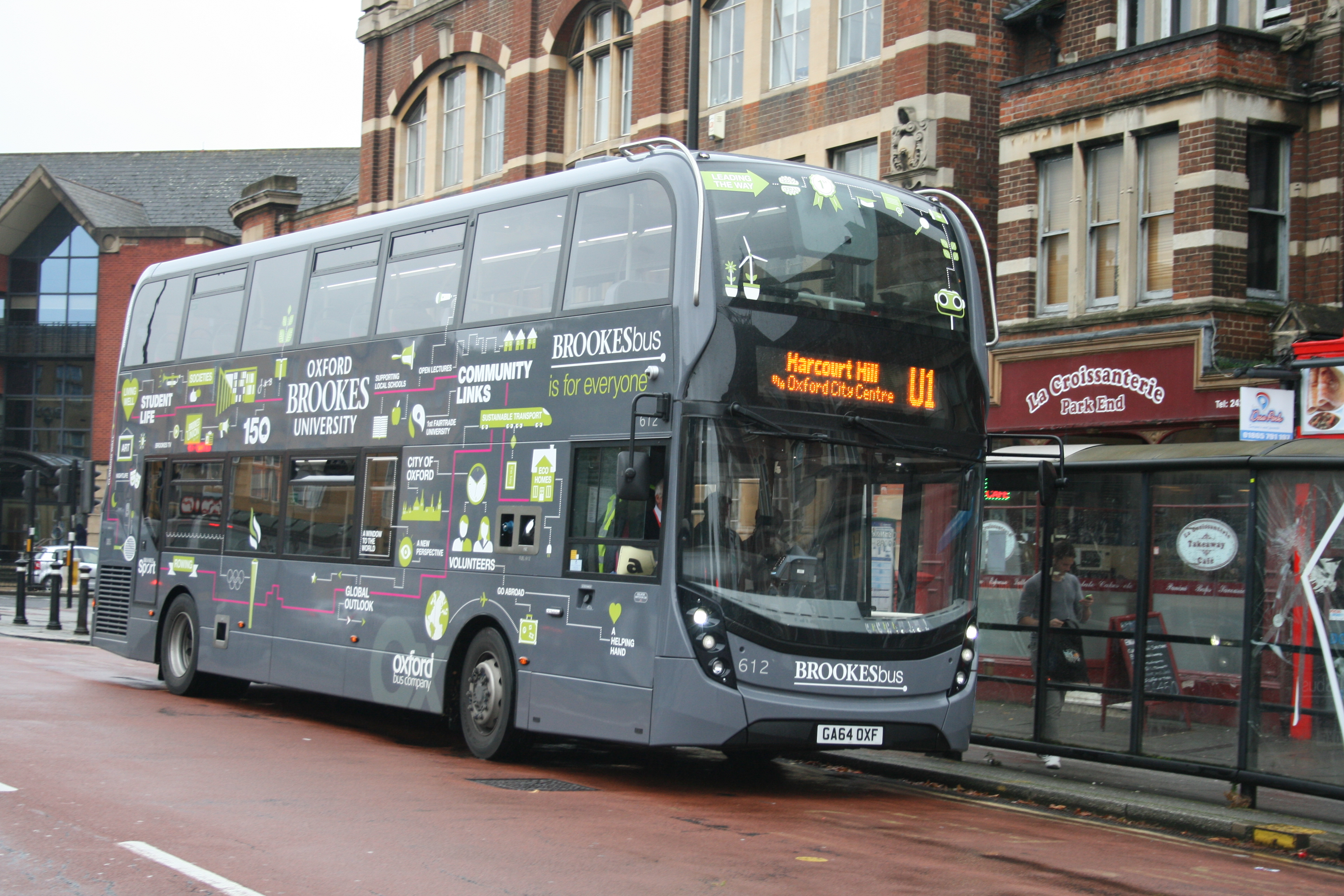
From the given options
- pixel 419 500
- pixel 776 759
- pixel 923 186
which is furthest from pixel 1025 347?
pixel 419 500

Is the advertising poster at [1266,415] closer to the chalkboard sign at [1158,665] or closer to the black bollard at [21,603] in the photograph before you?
the chalkboard sign at [1158,665]

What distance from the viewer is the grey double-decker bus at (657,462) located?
1005 cm

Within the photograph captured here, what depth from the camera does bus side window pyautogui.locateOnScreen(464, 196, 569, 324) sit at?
→ 11.6 meters

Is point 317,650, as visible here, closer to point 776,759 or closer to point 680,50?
point 776,759

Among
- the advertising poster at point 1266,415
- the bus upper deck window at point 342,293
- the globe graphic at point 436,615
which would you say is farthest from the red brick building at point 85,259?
the advertising poster at point 1266,415

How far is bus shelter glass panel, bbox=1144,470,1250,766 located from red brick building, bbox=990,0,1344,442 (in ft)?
23.5

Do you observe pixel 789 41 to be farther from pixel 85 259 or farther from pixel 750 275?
pixel 85 259

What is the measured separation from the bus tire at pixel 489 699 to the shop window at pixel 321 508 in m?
2.18

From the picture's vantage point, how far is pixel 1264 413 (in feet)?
41.5

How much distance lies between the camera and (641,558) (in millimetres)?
10367

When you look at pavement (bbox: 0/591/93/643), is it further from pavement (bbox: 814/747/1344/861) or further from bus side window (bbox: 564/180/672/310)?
pavement (bbox: 814/747/1344/861)

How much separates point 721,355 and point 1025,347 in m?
11.3

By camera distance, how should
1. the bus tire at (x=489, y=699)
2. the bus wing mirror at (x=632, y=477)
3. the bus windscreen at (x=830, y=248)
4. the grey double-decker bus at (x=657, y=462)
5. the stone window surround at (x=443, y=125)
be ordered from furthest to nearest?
the stone window surround at (x=443, y=125)
the bus tire at (x=489, y=699)
the bus windscreen at (x=830, y=248)
the grey double-decker bus at (x=657, y=462)
the bus wing mirror at (x=632, y=477)

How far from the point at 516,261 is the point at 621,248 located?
1.40 metres
